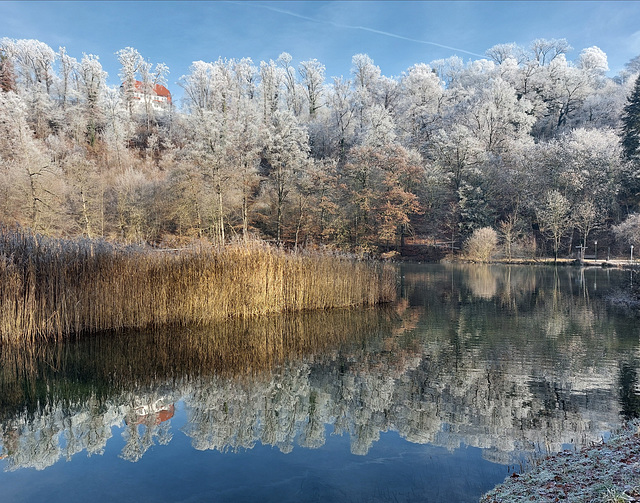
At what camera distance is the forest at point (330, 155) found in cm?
2861

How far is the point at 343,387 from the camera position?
260 inches

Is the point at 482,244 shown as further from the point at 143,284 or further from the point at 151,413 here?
the point at 151,413

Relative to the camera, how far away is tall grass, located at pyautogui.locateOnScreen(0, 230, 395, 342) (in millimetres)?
8477

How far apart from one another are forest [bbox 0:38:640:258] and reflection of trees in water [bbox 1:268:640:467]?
8.64m

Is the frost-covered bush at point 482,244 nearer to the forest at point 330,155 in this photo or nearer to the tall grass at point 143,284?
the forest at point 330,155

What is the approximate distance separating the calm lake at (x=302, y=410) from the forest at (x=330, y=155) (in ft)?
29.0

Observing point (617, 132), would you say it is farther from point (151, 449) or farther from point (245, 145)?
point (151, 449)

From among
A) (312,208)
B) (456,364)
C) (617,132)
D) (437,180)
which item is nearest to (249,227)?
(312,208)

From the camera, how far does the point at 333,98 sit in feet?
179

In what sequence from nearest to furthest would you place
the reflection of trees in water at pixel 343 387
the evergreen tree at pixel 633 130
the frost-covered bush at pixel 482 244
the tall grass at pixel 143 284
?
the reflection of trees in water at pixel 343 387 → the tall grass at pixel 143 284 → the frost-covered bush at pixel 482 244 → the evergreen tree at pixel 633 130

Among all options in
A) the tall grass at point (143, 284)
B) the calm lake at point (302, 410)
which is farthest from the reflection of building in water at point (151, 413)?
A: the tall grass at point (143, 284)

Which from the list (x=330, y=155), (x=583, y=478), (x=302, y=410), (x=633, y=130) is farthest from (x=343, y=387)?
(x=330, y=155)

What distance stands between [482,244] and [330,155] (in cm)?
2123

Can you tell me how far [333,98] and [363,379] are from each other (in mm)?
51371
